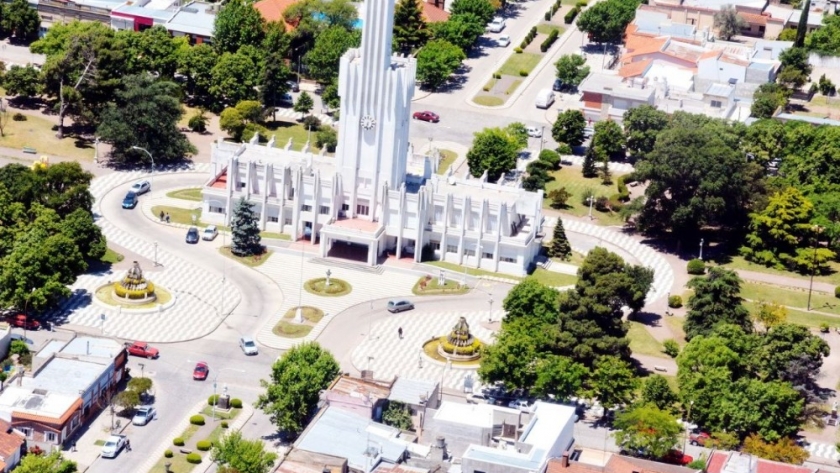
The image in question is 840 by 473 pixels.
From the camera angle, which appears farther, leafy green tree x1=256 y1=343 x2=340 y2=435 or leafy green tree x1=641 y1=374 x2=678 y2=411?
leafy green tree x1=641 y1=374 x2=678 y2=411

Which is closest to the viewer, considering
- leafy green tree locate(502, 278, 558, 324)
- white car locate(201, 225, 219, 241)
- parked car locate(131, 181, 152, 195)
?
leafy green tree locate(502, 278, 558, 324)

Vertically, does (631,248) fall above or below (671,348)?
above

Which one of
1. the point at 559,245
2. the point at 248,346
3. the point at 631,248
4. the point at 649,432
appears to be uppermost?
the point at 559,245

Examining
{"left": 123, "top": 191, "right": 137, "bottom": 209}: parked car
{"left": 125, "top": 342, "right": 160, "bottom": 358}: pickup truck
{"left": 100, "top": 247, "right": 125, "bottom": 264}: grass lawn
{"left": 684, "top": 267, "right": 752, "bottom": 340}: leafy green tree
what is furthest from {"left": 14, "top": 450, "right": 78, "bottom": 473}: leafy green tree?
{"left": 684, "top": 267, "right": 752, "bottom": 340}: leafy green tree

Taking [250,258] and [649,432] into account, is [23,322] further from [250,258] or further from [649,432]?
[649,432]

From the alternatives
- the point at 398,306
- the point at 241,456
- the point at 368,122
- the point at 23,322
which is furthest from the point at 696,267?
the point at 23,322

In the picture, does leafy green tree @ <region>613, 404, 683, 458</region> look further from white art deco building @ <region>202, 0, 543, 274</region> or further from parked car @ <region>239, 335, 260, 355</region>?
white art deco building @ <region>202, 0, 543, 274</region>
